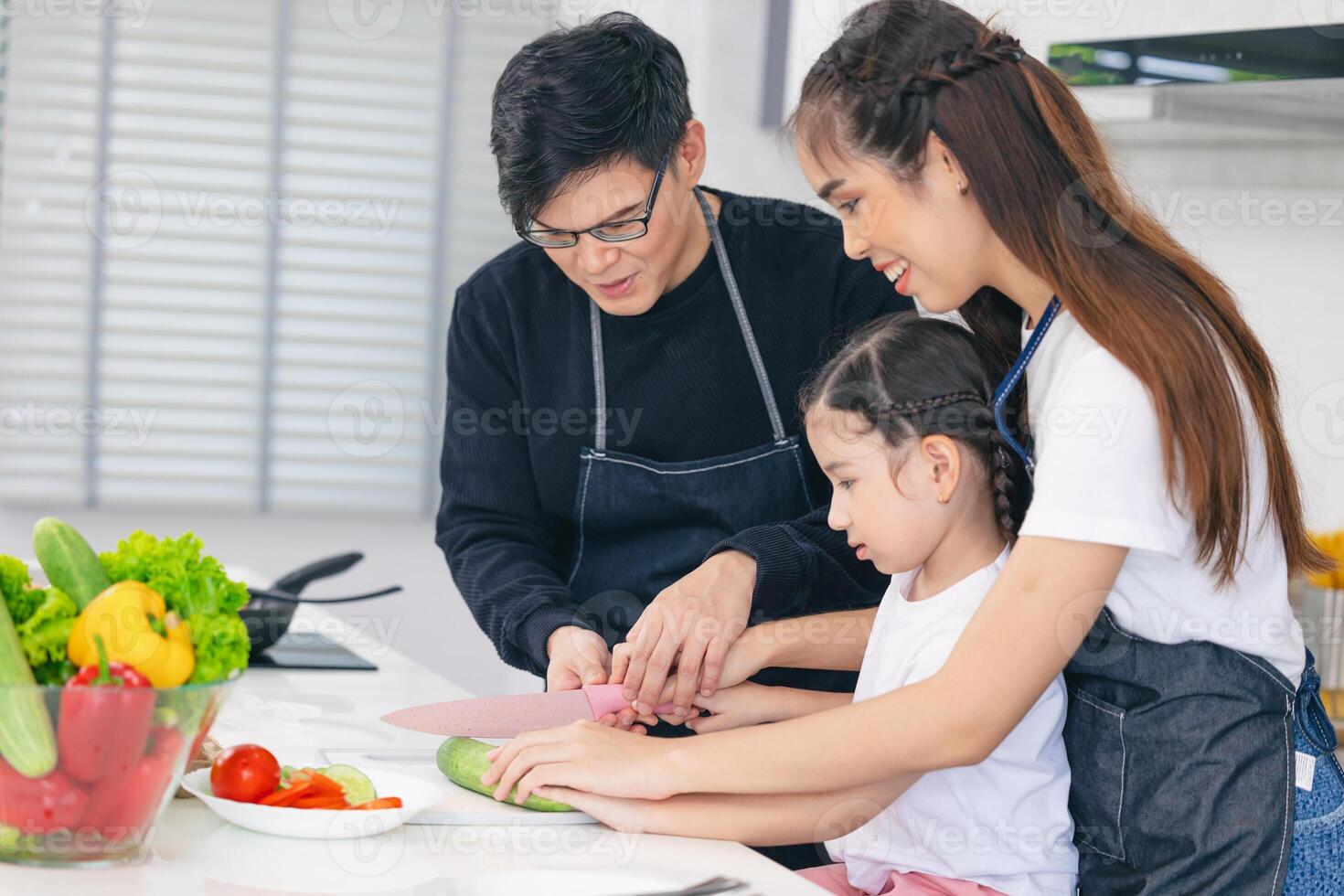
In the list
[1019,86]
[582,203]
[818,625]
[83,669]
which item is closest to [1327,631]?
[818,625]

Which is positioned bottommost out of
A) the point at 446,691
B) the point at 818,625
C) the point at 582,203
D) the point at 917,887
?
the point at 446,691

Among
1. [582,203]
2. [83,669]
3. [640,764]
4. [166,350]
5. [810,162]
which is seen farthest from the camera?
[166,350]

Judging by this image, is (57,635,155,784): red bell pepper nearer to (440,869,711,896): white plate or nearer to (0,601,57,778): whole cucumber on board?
(0,601,57,778): whole cucumber on board

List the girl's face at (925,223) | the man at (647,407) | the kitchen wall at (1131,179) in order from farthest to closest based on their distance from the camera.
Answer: the kitchen wall at (1131,179) < the man at (647,407) < the girl's face at (925,223)

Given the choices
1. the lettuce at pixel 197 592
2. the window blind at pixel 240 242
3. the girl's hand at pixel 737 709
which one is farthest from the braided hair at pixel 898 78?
the window blind at pixel 240 242

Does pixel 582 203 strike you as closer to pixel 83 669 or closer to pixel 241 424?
pixel 83 669

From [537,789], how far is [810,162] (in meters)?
0.58

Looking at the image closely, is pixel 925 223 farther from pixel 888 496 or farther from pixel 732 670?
pixel 732 670

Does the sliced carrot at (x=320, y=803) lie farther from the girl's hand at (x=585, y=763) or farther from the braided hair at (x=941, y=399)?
the braided hair at (x=941, y=399)

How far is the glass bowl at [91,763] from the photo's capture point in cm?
83

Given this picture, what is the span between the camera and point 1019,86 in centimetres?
106

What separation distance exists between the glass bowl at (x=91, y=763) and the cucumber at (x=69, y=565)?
0.26 ft

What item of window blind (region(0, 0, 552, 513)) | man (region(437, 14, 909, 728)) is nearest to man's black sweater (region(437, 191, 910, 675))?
man (region(437, 14, 909, 728))

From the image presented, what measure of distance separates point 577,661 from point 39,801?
528 millimetres
